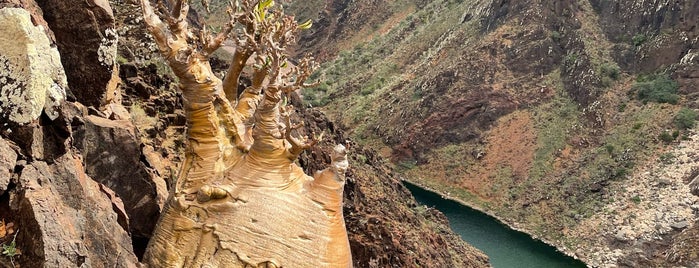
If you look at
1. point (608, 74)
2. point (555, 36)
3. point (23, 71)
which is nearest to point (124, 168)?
point (23, 71)

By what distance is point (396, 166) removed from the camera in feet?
189

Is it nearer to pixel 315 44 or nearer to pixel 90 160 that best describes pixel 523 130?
pixel 315 44

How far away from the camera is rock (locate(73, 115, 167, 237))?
819cm

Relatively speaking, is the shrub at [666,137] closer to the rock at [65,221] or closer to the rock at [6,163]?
the rock at [65,221]

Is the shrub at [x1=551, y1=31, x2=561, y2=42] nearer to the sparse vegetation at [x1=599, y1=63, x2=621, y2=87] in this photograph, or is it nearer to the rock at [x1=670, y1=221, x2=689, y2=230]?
the sparse vegetation at [x1=599, y1=63, x2=621, y2=87]

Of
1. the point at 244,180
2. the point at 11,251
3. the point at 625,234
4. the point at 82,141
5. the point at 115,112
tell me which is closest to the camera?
the point at 11,251

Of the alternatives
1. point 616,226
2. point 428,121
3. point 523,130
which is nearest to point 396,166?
point 428,121

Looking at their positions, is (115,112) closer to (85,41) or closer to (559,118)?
(85,41)

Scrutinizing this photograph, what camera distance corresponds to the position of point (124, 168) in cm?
856

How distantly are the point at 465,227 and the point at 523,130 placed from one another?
13735mm

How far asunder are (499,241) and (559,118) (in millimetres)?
15858

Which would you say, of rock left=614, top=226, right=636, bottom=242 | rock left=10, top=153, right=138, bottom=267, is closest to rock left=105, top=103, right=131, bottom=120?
rock left=10, top=153, right=138, bottom=267

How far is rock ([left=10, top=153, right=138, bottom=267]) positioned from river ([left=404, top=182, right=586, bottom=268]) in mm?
35326

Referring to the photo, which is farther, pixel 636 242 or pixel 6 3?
pixel 636 242
